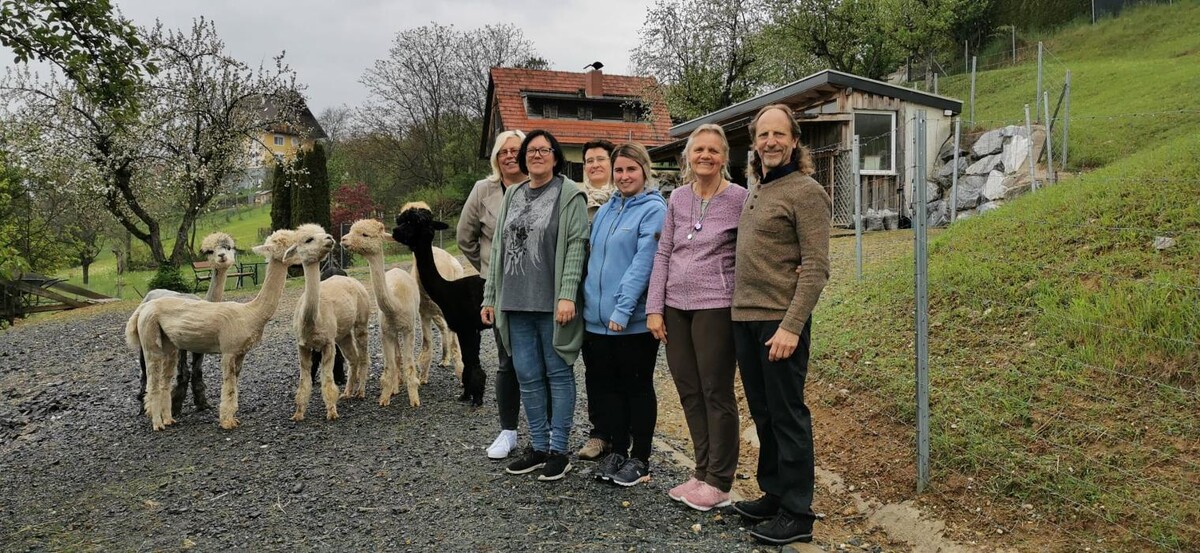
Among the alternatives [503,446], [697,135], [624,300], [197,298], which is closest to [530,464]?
[503,446]

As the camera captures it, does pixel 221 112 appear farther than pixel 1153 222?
Yes

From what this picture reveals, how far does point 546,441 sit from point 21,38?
12.0ft

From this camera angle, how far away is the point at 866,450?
4543 millimetres

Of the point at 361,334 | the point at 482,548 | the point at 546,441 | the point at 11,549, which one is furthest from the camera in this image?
the point at 361,334

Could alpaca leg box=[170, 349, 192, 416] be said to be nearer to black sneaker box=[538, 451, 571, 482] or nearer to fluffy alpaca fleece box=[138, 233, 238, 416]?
fluffy alpaca fleece box=[138, 233, 238, 416]

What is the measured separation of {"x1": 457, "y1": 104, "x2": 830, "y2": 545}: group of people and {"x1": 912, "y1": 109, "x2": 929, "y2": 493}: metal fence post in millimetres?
854

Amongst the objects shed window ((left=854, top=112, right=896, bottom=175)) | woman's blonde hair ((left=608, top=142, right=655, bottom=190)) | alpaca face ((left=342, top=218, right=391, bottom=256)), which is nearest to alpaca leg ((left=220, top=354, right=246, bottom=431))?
alpaca face ((left=342, top=218, right=391, bottom=256))

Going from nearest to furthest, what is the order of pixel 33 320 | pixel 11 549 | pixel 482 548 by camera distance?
1. pixel 482 548
2. pixel 11 549
3. pixel 33 320

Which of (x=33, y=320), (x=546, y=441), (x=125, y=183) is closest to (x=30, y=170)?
(x=125, y=183)

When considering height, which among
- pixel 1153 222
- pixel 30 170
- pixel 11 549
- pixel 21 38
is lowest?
pixel 11 549

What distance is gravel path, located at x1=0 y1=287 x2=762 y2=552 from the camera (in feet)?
11.8

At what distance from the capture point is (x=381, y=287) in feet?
19.7

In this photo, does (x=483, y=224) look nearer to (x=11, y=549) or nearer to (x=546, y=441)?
(x=546, y=441)

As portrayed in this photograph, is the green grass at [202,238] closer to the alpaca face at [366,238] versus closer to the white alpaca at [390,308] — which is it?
the white alpaca at [390,308]
